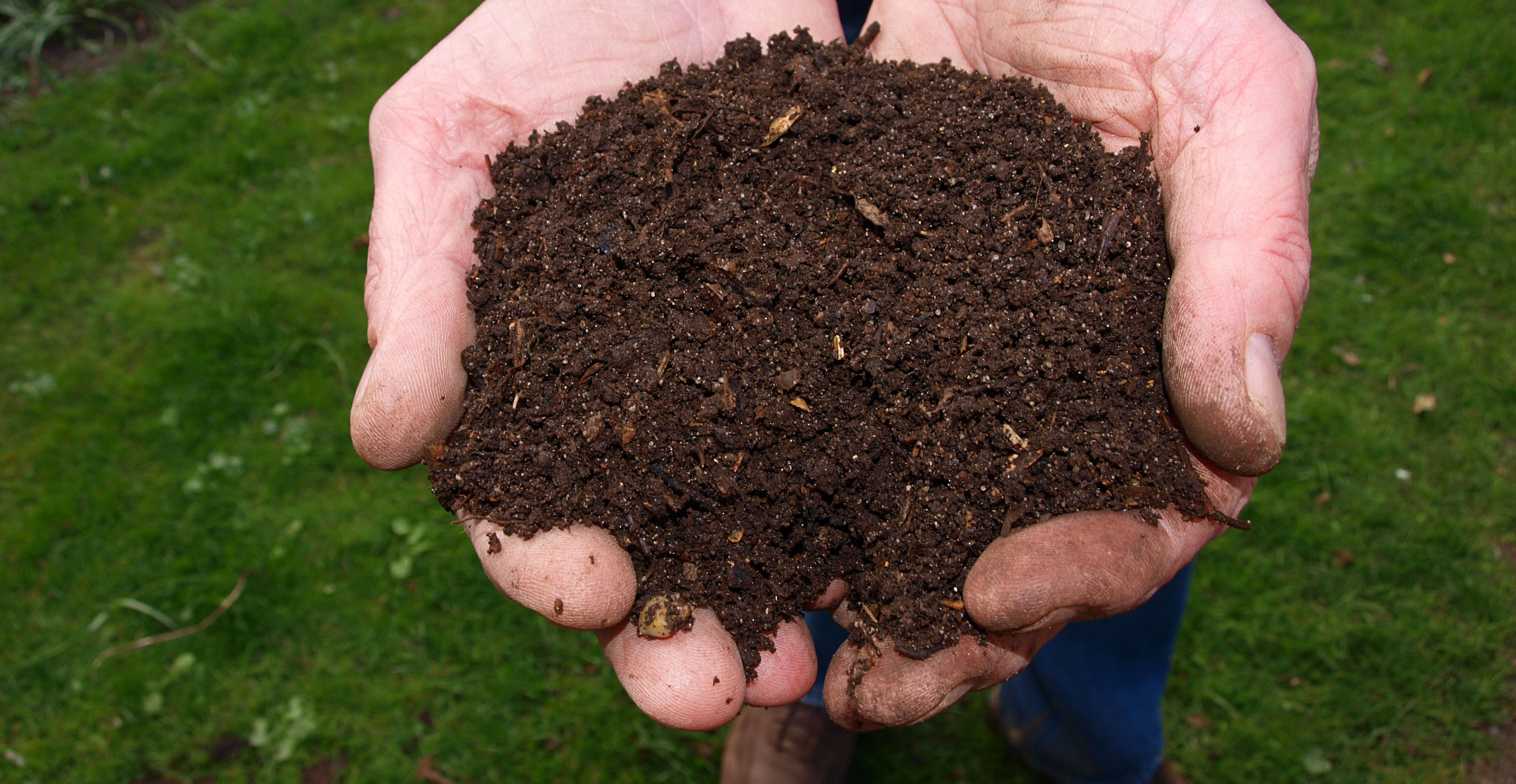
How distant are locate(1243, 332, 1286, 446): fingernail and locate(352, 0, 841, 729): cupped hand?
1276mm

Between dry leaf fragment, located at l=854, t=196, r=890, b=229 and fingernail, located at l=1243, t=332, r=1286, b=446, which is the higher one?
dry leaf fragment, located at l=854, t=196, r=890, b=229

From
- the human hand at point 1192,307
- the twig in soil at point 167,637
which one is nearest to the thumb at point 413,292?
the human hand at point 1192,307

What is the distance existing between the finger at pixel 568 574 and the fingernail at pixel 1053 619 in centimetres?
97

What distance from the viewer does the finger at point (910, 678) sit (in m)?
2.02

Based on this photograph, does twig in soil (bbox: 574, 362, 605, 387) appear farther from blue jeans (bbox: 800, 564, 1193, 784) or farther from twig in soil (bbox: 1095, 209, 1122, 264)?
blue jeans (bbox: 800, 564, 1193, 784)

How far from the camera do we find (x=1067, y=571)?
6.25 feet

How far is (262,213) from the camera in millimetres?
5199

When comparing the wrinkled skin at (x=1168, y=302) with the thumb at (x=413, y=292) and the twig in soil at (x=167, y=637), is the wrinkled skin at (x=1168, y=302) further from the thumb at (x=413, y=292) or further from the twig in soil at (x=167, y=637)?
the twig in soil at (x=167, y=637)

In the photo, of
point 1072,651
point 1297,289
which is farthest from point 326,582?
point 1297,289

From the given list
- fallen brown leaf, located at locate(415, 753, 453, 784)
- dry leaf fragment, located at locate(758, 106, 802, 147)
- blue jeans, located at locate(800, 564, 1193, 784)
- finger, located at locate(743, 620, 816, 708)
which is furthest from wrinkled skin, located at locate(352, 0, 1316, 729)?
fallen brown leaf, located at locate(415, 753, 453, 784)

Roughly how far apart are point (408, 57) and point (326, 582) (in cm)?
377

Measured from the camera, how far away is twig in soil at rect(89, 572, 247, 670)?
3.96 meters

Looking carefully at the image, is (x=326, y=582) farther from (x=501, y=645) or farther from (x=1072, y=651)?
(x=1072, y=651)

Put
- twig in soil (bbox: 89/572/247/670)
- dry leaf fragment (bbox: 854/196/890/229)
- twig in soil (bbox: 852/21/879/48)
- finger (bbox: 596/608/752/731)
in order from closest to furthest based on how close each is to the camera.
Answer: finger (bbox: 596/608/752/731) < dry leaf fragment (bbox: 854/196/890/229) < twig in soil (bbox: 852/21/879/48) < twig in soil (bbox: 89/572/247/670)
